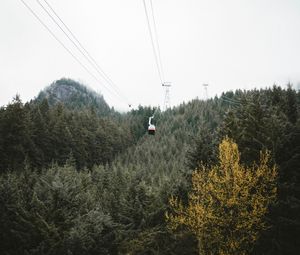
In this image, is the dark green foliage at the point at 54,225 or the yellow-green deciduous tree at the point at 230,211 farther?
the dark green foliage at the point at 54,225

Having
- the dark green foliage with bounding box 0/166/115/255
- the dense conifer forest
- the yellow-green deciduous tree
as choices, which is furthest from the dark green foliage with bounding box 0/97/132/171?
the yellow-green deciduous tree

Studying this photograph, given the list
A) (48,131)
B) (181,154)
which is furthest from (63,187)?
(181,154)

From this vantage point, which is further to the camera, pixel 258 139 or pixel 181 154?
pixel 181 154

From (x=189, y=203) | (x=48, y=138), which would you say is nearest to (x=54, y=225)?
(x=189, y=203)

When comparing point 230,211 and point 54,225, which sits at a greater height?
point 230,211

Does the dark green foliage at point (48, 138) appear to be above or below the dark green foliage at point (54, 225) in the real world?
above

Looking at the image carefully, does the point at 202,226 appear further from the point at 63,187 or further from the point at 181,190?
the point at 63,187

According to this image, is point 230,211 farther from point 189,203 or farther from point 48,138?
point 48,138

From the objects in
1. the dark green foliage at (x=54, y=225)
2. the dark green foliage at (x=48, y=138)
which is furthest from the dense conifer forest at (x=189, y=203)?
the dark green foliage at (x=48, y=138)

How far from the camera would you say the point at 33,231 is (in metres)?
27.1

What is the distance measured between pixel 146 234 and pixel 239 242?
37.6ft

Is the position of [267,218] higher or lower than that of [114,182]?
lower

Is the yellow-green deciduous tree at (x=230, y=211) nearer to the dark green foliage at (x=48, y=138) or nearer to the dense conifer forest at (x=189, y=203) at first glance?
the dense conifer forest at (x=189, y=203)

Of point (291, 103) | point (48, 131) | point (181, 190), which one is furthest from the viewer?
A: point (48, 131)
